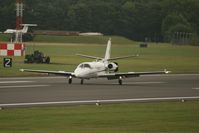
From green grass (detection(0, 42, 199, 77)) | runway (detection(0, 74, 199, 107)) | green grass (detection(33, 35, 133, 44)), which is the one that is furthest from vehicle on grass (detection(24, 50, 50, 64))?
green grass (detection(33, 35, 133, 44))

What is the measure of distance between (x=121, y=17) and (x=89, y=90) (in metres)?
126

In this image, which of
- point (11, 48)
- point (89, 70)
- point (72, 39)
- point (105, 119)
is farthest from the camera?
point (72, 39)

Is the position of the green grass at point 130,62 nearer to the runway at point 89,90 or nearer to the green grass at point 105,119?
the runway at point 89,90

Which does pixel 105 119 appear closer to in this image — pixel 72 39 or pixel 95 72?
pixel 95 72

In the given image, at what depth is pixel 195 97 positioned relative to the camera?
31750 millimetres

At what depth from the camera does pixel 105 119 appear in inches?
898

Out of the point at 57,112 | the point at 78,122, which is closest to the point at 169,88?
the point at 57,112

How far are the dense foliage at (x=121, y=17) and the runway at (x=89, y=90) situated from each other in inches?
4127

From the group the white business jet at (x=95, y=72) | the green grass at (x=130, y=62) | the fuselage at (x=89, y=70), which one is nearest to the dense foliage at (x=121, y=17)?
the green grass at (x=130, y=62)

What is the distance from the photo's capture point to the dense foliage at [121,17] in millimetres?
153125

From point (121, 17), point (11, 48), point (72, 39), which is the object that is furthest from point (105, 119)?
point (121, 17)

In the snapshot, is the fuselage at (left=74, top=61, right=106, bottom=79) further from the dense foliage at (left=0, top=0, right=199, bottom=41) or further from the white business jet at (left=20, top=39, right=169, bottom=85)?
the dense foliage at (left=0, top=0, right=199, bottom=41)

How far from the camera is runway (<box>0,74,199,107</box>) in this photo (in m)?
29.8

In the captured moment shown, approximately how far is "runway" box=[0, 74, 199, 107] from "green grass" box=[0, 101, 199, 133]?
2671 mm
